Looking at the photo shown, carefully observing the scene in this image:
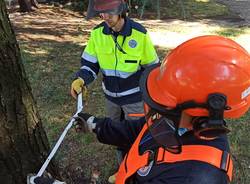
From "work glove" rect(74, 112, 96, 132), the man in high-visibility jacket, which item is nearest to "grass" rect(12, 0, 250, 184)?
the man in high-visibility jacket

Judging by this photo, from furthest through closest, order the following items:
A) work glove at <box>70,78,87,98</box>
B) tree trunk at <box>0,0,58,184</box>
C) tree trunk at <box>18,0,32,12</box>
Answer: tree trunk at <box>18,0,32,12</box> → work glove at <box>70,78,87,98</box> → tree trunk at <box>0,0,58,184</box>

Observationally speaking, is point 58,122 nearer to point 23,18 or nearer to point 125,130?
point 125,130

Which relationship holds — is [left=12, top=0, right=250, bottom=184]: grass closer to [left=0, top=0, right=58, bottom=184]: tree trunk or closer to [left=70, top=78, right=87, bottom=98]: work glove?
[left=70, top=78, right=87, bottom=98]: work glove

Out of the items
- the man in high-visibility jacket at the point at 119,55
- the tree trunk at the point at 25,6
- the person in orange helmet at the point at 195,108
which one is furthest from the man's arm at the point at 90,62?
the tree trunk at the point at 25,6

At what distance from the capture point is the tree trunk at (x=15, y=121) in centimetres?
241

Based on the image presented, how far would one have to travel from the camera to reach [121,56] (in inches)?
127

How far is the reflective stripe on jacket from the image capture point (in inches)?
126

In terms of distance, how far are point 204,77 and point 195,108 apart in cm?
12

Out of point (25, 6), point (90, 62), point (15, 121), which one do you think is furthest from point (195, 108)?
point (25, 6)

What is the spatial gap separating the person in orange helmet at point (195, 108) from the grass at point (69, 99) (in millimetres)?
2015

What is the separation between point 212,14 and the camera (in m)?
10.5

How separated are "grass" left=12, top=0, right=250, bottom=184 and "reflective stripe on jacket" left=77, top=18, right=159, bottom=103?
0.94 metres

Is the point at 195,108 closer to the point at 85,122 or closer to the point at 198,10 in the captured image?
the point at 85,122

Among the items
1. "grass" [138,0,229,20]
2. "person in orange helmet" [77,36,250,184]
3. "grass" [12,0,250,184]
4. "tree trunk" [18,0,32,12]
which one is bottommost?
"grass" [138,0,229,20]
